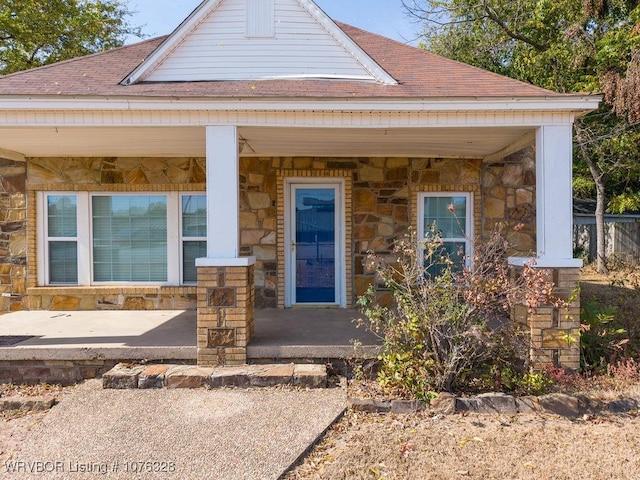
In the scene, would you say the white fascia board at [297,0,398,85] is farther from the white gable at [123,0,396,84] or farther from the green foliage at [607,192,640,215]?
the green foliage at [607,192,640,215]

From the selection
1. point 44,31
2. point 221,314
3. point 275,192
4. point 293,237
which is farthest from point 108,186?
point 44,31

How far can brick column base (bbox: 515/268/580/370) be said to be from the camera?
4.45 meters

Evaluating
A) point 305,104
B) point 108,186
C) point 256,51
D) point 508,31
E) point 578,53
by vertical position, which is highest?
point 508,31

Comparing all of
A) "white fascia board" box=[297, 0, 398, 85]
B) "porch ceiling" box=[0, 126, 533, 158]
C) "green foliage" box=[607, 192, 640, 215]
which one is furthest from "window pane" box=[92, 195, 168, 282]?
"green foliage" box=[607, 192, 640, 215]

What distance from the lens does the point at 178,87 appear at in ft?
16.9

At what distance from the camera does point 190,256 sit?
6.99 m

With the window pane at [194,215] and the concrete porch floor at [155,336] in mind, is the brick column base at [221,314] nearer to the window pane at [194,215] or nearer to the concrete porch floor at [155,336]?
the concrete porch floor at [155,336]

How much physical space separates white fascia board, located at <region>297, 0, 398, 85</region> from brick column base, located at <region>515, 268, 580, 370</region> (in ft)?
9.99

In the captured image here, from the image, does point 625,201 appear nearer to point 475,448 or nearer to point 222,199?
point 475,448

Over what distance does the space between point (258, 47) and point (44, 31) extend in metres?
10.3

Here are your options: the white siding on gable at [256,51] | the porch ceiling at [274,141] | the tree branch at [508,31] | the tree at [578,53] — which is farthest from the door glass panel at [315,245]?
the tree branch at [508,31]

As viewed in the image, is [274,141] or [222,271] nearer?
[222,271]

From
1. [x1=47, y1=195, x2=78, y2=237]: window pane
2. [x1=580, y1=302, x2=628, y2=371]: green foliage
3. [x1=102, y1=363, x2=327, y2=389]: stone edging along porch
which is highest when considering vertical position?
[x1=47, y1=195, x2=78, y2=237]: window pane

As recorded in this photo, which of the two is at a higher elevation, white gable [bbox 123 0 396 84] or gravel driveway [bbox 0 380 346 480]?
white gable [bbox 123 0 396 84]
